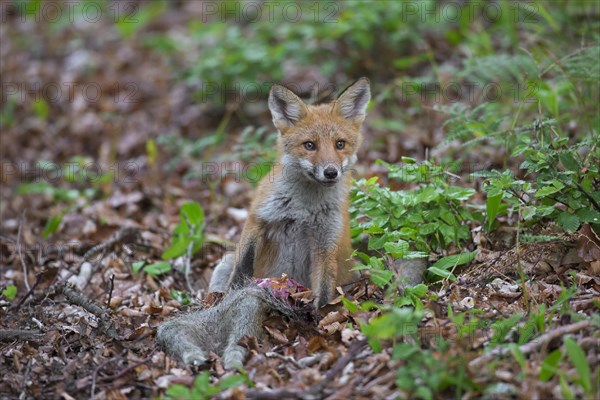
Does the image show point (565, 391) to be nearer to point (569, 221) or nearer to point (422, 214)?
point (569, 221)

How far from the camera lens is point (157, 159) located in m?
11.7

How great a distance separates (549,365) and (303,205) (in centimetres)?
298

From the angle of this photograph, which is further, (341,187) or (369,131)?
(369,131)

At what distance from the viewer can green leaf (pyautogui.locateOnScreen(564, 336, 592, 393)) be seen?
4.24 meters

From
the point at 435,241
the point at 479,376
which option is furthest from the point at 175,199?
the point at 479,376

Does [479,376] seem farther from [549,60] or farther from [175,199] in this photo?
[175,199]

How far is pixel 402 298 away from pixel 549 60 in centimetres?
434

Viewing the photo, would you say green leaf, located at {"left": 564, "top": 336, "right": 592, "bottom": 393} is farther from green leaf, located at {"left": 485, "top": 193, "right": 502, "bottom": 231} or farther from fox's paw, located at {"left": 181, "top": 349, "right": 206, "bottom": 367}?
fox's paw, located at {"left": 181, "top": 349, "right": 206, "bottom": 367}

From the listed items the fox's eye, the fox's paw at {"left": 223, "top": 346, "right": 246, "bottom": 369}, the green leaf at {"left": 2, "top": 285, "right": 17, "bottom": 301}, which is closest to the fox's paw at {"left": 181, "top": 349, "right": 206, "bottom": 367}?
the fox's paw at {"left": 223, "top": 346, "right": 246, "bottom": 369}

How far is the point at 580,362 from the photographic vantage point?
4316mm

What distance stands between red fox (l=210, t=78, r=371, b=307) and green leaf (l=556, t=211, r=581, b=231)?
6.48 feet

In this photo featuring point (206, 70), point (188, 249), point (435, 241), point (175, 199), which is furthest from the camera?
point (206, 70)

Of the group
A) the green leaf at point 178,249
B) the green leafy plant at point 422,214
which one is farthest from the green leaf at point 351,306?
the green leaf at point 178,249

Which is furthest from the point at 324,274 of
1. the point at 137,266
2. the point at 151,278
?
the point at 137,266
